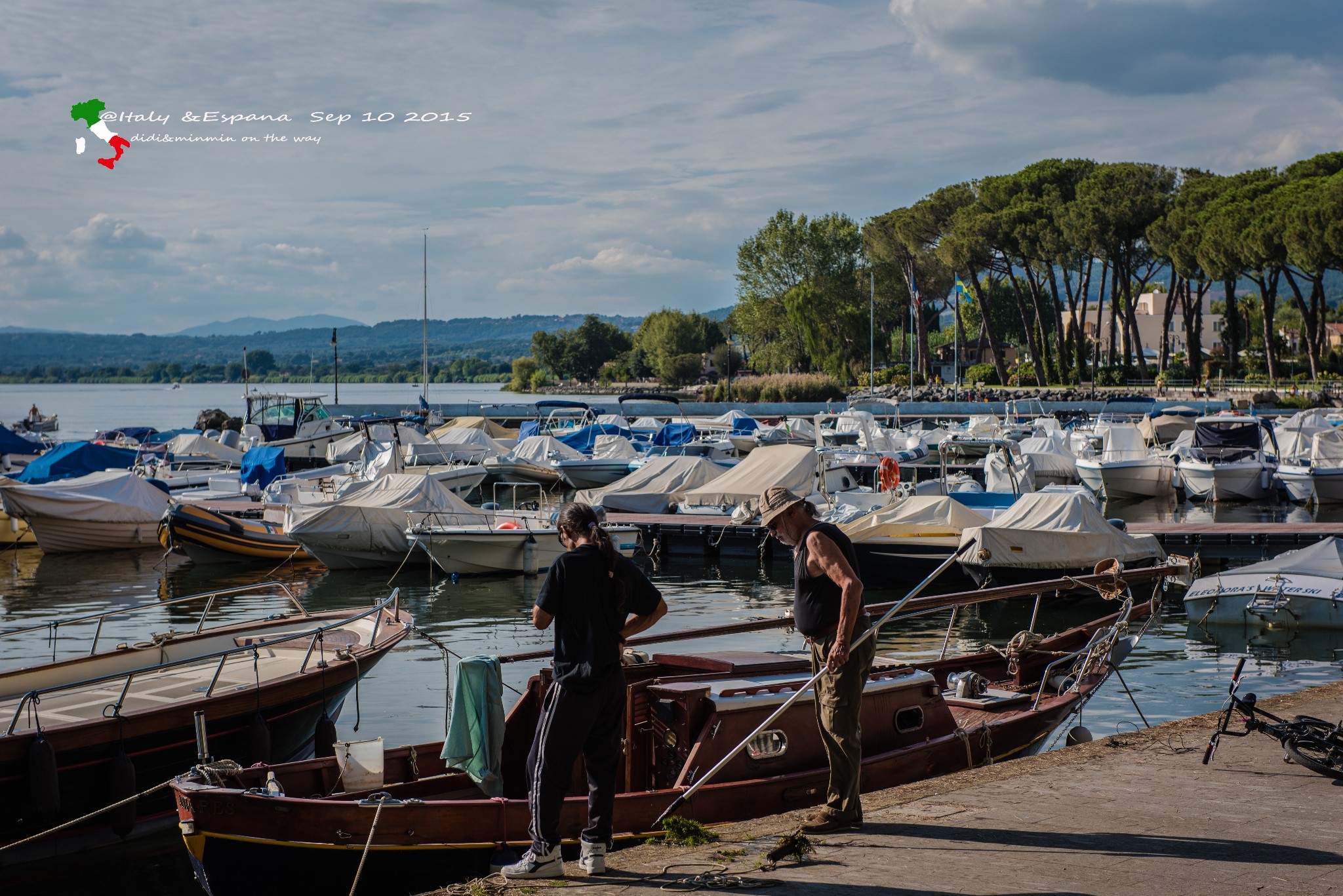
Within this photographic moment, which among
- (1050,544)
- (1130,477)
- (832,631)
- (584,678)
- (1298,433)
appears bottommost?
(1130,477)

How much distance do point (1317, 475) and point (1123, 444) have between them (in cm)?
682

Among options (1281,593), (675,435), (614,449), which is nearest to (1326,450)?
(1281,593)

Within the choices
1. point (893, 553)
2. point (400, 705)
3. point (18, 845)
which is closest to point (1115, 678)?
point (893, 553)

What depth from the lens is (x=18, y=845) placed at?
901 cm

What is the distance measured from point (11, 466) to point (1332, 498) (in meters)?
46.0

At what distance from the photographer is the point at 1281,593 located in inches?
708

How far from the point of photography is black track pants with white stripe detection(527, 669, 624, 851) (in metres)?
6.26

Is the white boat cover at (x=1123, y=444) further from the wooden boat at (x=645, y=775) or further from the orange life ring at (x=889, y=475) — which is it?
the wooden boat at (x=645, y=775)

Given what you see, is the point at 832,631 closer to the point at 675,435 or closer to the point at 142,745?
the point at 142,745

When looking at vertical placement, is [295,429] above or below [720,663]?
above

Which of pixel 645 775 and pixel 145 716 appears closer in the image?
pixel 645 775

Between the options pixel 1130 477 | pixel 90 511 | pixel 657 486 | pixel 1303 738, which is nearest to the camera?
pixel 1303 738

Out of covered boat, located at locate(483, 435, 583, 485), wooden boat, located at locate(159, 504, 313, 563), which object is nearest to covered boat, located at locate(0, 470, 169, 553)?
wooden boat, located at locate(159, 504, 313, 563)

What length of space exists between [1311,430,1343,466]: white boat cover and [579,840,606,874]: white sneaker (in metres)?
37.2
